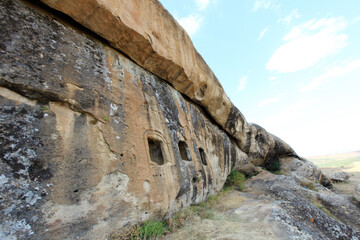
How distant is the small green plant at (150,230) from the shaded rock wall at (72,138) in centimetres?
18

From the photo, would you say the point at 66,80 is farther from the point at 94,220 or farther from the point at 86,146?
the point at 94,220

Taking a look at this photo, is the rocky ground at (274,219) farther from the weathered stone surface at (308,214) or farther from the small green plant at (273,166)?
the small green plant at (273,166)

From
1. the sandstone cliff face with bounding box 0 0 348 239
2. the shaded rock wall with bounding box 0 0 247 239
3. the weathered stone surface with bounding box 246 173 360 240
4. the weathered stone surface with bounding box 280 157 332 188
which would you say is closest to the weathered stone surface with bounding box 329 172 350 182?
the weathered stone surface with bounding box 280 157 332 188

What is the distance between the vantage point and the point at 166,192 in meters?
3.55

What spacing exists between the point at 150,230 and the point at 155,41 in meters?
3.90

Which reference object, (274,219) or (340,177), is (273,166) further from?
(274,219)

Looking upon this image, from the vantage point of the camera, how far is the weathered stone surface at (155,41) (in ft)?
10.4

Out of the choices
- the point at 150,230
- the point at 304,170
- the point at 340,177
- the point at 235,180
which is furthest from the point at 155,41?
the point at 340,177

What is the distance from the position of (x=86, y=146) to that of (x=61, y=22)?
2.24 m

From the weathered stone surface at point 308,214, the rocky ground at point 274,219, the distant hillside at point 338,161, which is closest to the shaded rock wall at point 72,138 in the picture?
the rocky ground at point 274,219

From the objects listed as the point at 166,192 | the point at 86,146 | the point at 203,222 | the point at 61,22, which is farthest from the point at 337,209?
the point at 61,22

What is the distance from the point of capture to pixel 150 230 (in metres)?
2.90

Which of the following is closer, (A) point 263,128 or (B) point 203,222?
(B) point 203,222

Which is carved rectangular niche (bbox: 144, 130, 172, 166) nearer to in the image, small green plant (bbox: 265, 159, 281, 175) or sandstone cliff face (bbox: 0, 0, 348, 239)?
sandstone cliff face (bbox: 0, 0, 348, 239)
